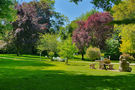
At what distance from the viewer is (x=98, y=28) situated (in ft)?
92.4

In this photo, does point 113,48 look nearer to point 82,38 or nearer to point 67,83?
point 82,38

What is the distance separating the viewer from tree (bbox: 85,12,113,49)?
2779 centimetres

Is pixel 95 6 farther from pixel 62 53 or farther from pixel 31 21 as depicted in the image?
pixel 31 21

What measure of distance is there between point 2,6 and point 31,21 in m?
20.0

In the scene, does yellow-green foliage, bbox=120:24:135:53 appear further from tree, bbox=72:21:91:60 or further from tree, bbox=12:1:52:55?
tree, bbox=12:1:52:55

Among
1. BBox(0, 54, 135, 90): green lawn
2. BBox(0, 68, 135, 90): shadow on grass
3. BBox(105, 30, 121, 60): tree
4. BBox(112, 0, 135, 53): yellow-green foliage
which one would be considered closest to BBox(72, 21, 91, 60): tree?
BBox(105, 30, 121, 60): tree

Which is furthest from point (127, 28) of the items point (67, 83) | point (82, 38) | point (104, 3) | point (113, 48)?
point (67, 83)

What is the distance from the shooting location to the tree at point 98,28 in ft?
91.2

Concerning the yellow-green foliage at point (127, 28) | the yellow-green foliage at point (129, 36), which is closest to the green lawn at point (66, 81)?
the yellow-green foliage at point (129, 36)

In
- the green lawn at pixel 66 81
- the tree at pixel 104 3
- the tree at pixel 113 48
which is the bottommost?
the green lawn at pixel 66 81

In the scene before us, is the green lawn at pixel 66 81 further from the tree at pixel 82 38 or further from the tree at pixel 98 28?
the tree at pixel 98 28

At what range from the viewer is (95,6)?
1027 cm

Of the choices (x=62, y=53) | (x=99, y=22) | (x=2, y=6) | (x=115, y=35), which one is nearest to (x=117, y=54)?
(x=115, y=35)

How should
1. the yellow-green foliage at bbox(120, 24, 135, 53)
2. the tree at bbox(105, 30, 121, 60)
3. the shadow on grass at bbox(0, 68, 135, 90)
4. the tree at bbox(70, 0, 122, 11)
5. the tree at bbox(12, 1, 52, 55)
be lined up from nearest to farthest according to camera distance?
the shadow on grass at bbox(0, 68, 135, 90) → the tree at bbox(70, 0, 122, 11) → the yellow-green foliage at bbox(120, 24, 135, 53) → the tree at bbox(12, 1, 52, 55) → the tree at bbox(105, 30, 121, 60)
